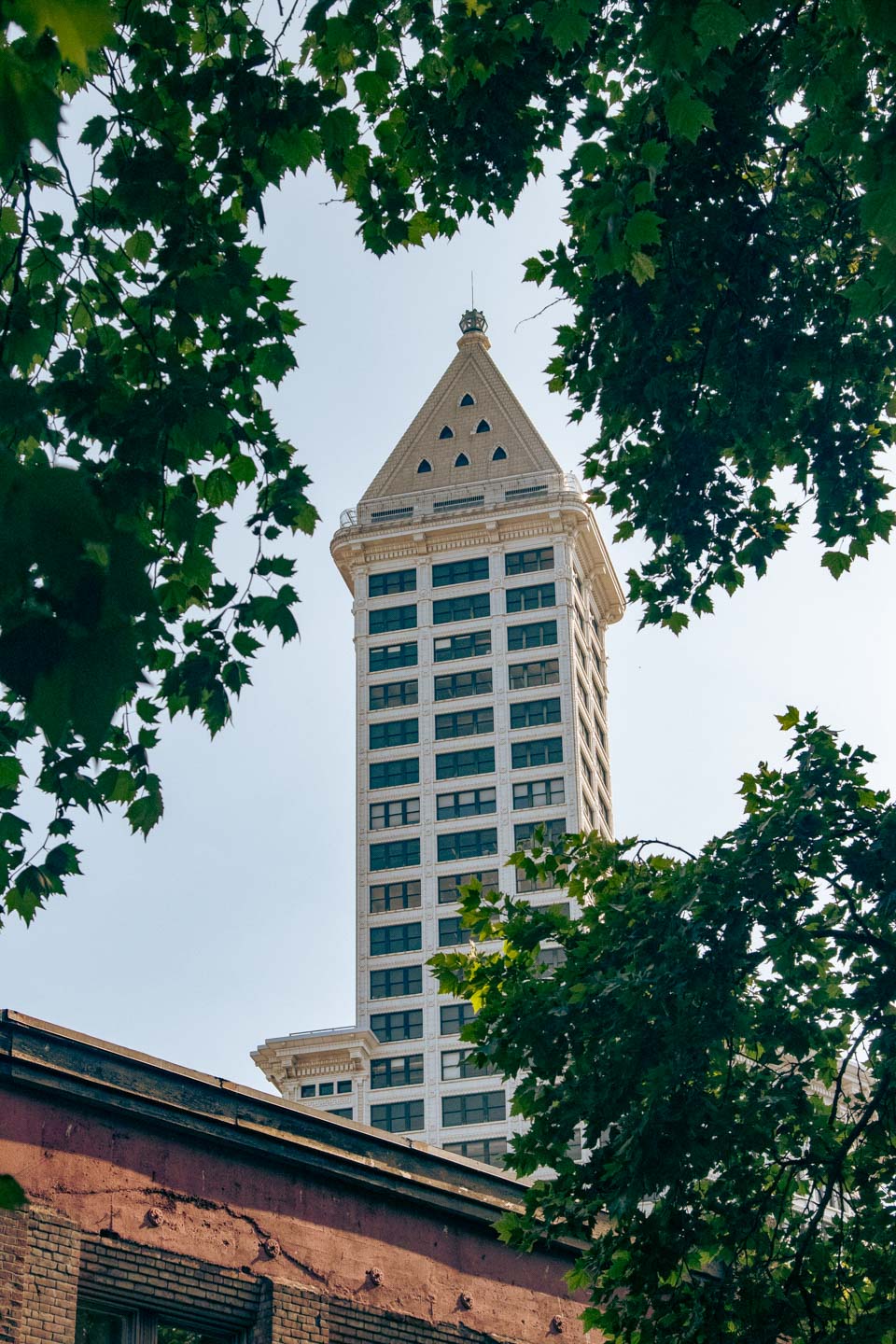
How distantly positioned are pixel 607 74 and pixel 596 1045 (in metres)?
7.40

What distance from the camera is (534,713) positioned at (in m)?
94.0

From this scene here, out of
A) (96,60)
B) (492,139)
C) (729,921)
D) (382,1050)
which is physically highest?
(382,1050)

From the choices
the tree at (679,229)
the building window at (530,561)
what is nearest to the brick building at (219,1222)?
the tree at (679,229)

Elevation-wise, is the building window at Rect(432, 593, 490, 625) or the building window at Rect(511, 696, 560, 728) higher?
the building window at Rect(432, 593, 490, 625)

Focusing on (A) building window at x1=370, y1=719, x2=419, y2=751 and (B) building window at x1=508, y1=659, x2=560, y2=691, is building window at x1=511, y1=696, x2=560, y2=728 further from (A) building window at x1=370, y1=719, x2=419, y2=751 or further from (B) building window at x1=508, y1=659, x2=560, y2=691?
(A) building window at x1=370, y1=719, x2=419, y2=751

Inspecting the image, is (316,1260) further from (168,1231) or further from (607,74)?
(607,74)

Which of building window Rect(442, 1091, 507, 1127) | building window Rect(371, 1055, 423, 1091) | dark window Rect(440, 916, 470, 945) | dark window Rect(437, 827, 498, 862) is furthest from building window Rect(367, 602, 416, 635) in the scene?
building window Rect(442, 1091, 507, 1127)

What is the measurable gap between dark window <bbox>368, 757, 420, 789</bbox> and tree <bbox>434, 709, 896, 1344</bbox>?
261 ft

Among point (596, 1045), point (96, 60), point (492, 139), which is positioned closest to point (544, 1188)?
point (596, 1045)

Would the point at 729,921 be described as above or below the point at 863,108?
below

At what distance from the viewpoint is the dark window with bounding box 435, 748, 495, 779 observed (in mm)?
92938

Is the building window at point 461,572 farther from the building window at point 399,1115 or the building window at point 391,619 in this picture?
the building window at point 399,1115

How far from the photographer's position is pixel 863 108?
9672 mm

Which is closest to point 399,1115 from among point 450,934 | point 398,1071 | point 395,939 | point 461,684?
point 398,1071
